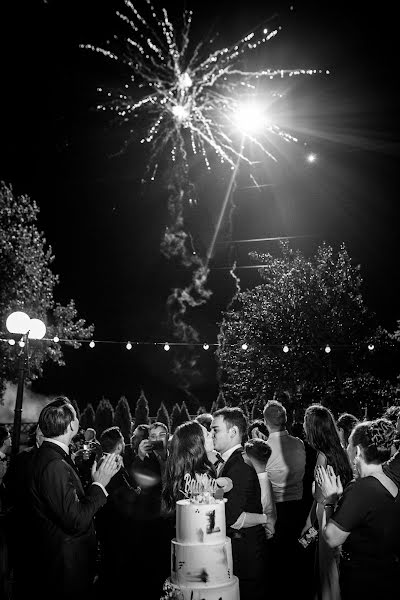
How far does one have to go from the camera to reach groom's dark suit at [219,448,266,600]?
4047 mm

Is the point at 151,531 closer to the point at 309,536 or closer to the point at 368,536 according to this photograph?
the point at 309,536

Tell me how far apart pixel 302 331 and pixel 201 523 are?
22.3 meters

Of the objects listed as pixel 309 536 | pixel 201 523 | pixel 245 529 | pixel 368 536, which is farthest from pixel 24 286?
pixel 368 536

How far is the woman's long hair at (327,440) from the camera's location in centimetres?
486

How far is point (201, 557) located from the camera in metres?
3.46

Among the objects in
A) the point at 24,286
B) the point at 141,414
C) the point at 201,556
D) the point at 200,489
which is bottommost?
the point at 201,556

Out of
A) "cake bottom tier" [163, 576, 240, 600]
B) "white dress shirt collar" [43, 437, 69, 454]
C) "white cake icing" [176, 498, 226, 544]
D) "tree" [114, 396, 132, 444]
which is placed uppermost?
"tree" [114, 396, 132, 444]

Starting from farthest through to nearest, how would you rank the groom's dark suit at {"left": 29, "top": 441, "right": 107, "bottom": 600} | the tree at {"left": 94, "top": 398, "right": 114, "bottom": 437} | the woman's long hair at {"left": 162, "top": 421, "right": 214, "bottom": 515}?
the tree at {"left": 94, "top": 398, "right": 114, "bottom": 437} → the woman's long hair at {"left": 162, "top": 421, "right": 214, "bottom": 515} → the groom's dark suit at {"left": 29, "top": 441, "right": 107, "bottom": 600}

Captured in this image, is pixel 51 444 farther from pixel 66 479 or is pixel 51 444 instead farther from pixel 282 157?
pixel 282 157

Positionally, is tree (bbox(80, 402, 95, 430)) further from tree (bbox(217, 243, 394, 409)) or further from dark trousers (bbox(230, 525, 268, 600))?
dark trousers (bbox(230, 525, 268, 600))

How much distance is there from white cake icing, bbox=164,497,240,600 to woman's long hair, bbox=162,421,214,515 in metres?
0.65

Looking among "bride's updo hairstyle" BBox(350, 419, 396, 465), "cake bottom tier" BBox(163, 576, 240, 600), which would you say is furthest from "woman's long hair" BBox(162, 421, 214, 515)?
"bride's updo hairstyle" BBox(350, 419, 396, 465)

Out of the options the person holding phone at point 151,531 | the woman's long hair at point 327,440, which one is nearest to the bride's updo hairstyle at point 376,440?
the woman's long hair at point 327,440

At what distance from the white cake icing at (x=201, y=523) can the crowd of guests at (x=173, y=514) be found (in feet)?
0.65
